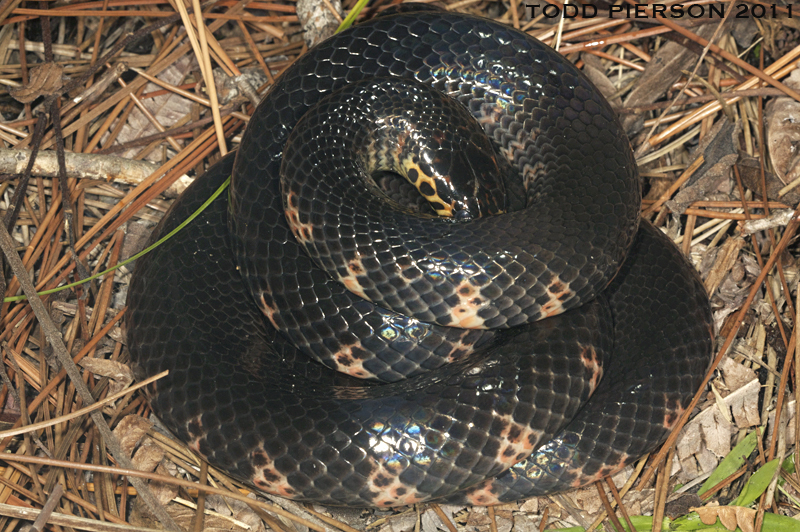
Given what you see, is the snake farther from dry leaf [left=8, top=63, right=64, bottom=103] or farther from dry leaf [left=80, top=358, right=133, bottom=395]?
dry leaf [left=8, top=63, right=64, bottom=103]

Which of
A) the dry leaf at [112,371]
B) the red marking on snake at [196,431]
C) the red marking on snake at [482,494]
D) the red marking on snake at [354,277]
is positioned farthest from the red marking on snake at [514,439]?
the dry leaf at [112,371]

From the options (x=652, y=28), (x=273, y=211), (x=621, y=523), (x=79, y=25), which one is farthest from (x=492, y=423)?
(x=79, y=25)

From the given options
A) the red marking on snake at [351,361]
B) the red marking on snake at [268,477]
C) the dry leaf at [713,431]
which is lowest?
the dry leaf at [713,431]

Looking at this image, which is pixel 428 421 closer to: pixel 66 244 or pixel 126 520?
pixel 126 520

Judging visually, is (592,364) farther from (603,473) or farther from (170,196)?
(170,196)

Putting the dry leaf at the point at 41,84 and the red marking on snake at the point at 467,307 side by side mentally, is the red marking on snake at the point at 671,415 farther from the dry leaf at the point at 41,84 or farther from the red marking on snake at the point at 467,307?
the dry leaf at the point at 41,84

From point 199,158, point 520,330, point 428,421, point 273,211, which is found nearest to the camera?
point 428,421
